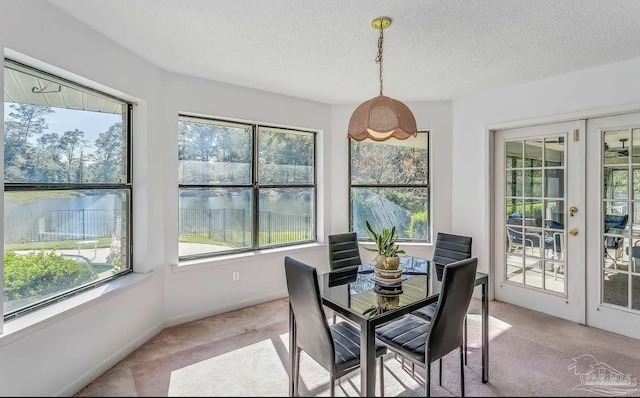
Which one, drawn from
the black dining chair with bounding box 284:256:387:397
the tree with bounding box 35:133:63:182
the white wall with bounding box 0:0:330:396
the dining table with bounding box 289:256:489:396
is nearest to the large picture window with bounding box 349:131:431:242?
the white wall with bounding box 0:0:330:396

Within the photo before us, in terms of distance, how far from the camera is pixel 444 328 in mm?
1858

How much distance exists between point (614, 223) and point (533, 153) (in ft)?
3.22

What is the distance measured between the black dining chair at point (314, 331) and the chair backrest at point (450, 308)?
0.98 ft

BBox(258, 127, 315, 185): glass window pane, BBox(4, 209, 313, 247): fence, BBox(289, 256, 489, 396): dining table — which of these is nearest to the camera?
BBox(289, 256, 489, 396): dining table

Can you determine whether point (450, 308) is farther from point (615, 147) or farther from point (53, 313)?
point (615, 147)

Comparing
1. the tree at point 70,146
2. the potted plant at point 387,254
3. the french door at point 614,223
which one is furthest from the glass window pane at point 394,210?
the tree at point 70,146

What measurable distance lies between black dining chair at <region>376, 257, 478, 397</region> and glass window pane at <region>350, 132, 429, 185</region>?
8.02 ft

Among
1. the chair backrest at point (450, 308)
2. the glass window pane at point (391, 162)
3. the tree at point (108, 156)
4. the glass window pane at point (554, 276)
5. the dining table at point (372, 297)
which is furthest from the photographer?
the glass window pane at point (391, 162)

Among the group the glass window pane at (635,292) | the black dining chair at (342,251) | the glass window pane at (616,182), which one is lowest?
the glass window pane at (635,292)

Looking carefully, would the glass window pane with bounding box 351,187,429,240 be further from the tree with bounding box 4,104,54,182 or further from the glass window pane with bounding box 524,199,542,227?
the tree with bounding box 4,104,54,182

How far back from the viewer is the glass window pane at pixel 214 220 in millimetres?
3406

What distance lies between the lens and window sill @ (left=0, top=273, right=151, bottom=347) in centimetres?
180

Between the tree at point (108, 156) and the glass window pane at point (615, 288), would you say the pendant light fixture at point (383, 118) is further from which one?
the glass window pane at point (615, 288)

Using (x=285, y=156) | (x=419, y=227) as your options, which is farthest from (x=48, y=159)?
(x=419, y=227)
